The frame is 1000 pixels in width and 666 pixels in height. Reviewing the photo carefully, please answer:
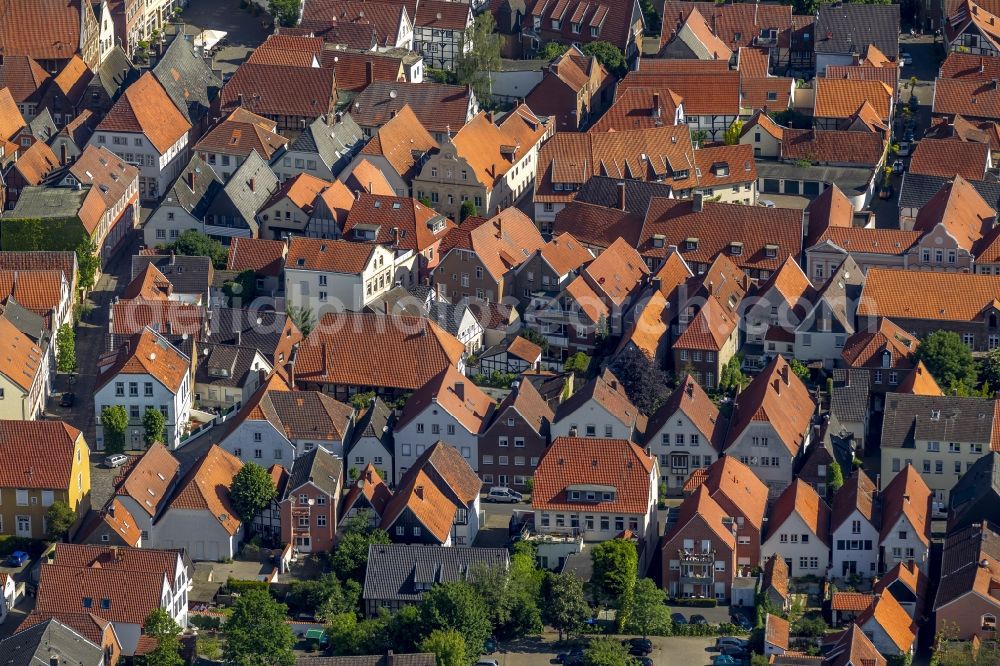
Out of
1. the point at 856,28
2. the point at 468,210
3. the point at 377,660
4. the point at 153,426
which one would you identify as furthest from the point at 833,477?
the point at 856,28

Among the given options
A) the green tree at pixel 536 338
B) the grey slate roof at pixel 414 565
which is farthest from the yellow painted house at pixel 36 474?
the green tree at pixel 536 338

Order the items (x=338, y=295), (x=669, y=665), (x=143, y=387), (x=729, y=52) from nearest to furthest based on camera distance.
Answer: (x=669, y=665)
(x=143, y=387)
(x=338, y=295)
(x=729, y=52)

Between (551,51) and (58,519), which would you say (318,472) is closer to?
(58,519)

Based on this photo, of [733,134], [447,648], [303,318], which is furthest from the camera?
[733,134]

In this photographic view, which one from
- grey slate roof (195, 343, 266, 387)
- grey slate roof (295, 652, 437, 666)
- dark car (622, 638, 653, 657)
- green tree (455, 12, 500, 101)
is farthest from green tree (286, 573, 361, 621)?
green tree (455, 12, 500, 101)

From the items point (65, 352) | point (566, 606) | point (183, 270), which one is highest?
point (183, 270)

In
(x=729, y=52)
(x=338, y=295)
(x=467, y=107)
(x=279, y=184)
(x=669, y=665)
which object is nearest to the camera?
(x=669, y=665)

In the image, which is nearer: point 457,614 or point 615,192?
point 457,614

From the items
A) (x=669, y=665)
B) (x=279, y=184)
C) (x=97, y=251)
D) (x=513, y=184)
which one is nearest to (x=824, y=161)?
(x=513, y=184)

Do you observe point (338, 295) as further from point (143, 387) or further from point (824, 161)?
point (824, 161)
